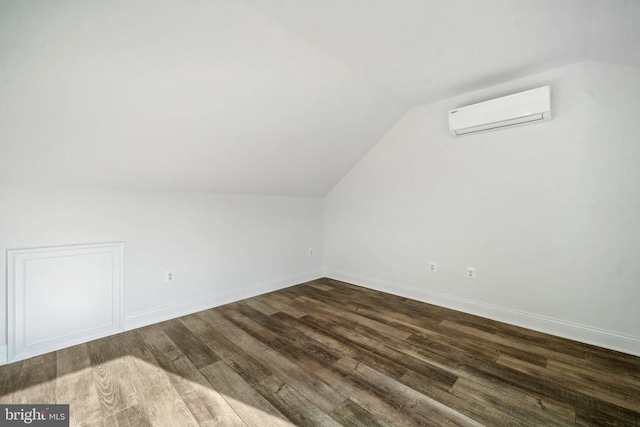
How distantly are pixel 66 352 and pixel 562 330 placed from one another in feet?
13.5

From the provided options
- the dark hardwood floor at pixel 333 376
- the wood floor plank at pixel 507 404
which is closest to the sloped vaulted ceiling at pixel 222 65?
the dark hardwood floor at pixel 333 376

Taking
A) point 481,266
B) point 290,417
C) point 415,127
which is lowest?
point 290,417

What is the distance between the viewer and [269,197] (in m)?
3.69

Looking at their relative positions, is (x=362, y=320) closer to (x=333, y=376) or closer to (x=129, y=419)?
(x=333, y=376)

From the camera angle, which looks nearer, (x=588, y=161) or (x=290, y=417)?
(x=290, y=417)

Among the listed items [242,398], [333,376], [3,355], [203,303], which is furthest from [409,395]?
[3,355]

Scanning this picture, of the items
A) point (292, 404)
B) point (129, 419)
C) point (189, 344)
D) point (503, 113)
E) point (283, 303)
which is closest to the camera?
point (129, 419)

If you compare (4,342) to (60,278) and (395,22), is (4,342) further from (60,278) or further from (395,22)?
(395,22)

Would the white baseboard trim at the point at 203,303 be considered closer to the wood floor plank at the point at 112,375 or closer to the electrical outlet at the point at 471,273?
the wood floor plank at the point at 112,375

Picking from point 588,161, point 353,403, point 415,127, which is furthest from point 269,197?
point 588,161

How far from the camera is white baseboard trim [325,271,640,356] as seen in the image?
213 cm

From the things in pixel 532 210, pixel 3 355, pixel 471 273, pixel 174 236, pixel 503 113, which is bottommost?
pixel 3 355

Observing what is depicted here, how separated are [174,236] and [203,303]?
0.81m

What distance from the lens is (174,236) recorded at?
9.16 feet
